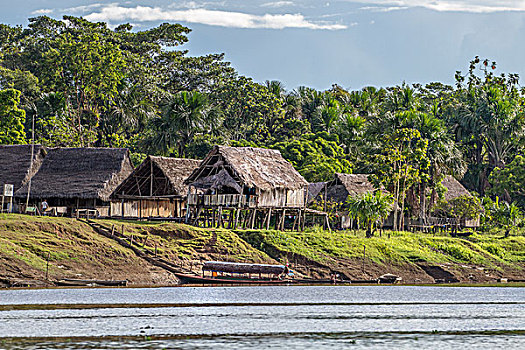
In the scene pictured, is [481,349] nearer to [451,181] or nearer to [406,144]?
[406,144]

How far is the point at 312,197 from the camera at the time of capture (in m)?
63.7

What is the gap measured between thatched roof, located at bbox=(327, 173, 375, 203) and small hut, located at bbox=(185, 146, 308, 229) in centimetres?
843

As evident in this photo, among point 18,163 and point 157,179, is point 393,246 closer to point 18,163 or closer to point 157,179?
point 157,179

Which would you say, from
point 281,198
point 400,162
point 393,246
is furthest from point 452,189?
point 281,198

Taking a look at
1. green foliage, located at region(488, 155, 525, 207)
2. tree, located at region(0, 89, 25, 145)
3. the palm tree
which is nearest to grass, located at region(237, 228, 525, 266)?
green foliage, located at region(488, 155, 525, 207)

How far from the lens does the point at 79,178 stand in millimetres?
55656

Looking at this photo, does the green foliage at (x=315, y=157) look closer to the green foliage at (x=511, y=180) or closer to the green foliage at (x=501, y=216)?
the green foliage at (x=501, y=216)

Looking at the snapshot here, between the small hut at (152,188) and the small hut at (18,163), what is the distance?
247 inches

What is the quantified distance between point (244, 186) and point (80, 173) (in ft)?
40.6

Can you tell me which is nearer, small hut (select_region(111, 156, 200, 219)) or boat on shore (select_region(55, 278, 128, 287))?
boat on shore (select_region(55, 278, 128, 287))

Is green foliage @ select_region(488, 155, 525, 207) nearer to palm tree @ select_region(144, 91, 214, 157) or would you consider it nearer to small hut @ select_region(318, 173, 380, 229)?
small hut @ select_region(318, 173, 380, 229)

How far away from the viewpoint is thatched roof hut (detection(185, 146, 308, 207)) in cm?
5122

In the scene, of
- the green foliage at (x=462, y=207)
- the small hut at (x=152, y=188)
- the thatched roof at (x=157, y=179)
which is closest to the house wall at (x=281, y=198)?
the small hut at (x=152, y=188)

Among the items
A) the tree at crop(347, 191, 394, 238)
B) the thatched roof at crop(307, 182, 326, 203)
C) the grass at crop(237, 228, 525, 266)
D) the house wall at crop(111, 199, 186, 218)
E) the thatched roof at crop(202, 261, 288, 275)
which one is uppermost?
the thatched roof at crop(307, 182, 326, 203)
